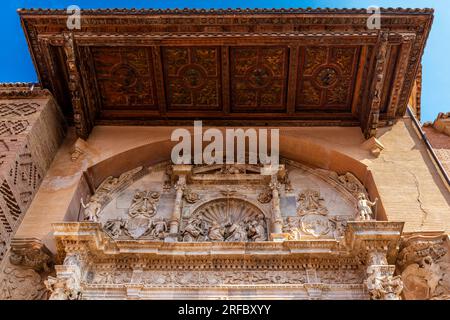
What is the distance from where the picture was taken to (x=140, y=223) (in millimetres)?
8859

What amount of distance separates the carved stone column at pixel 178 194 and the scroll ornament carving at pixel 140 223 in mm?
187

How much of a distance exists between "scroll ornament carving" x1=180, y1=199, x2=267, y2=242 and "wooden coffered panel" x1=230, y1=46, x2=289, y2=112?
2.07 meters

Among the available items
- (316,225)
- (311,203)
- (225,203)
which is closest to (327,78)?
(311,203)

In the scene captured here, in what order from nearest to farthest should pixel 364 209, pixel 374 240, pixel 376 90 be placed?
pixel 374 240, pixel 364 209, pixel 376 90

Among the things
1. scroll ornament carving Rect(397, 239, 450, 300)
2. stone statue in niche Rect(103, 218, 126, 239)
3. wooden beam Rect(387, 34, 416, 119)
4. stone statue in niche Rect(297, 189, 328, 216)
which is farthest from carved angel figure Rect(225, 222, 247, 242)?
wooden beam Rect(387, 34, 416, 119)

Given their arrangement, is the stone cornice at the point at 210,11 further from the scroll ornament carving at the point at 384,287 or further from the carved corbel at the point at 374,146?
the scroll ornament carving at the point at 384,287

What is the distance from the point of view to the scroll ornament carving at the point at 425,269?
7.19 m

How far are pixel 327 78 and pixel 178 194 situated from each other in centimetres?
346

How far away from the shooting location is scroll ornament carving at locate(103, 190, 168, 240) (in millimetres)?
8602

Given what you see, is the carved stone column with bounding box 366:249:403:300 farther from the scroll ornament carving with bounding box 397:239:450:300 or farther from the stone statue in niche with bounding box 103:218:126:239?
the stone statue in niche with bounding box 103:218:126:239

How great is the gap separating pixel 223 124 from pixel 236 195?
1.65 metres

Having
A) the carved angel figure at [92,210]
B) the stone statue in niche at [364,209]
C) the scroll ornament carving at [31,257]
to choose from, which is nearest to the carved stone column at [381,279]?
the stone statue in niche at [364,209]

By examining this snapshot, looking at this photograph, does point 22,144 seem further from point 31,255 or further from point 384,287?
point 384,287
